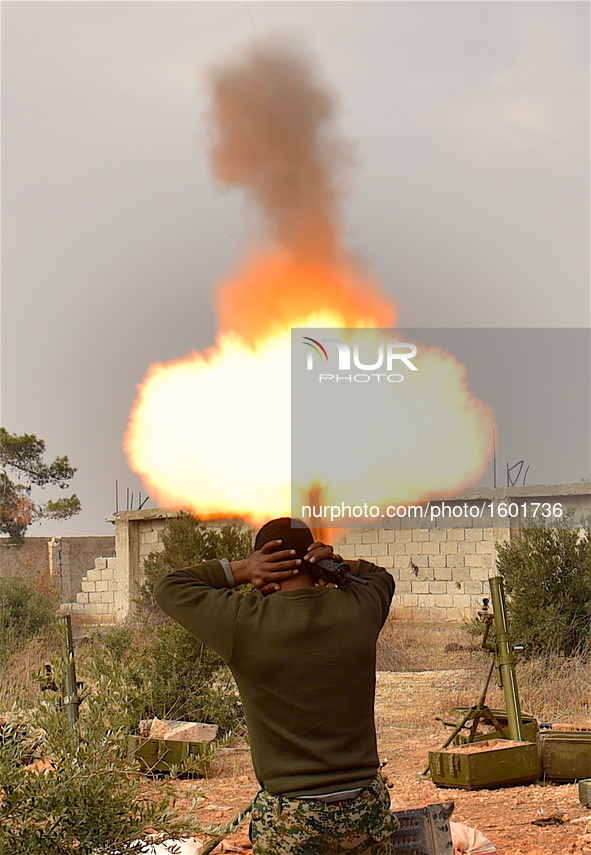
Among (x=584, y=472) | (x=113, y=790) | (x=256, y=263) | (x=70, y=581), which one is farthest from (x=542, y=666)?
(x=70, y=581)

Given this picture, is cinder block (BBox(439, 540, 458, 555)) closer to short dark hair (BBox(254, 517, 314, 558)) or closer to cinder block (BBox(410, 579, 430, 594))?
cinder block (BBox(410, 579, 430, 594))

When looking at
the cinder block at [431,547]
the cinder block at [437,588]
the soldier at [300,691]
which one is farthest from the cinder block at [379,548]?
the soldier at [300,691]

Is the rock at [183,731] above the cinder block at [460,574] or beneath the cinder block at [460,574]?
beneath

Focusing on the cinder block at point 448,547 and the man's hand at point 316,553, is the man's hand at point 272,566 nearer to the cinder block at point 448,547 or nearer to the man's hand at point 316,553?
the man's hand at point 316,553

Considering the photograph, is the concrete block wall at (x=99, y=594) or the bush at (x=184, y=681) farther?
the concrete block wall at (x=99, y=594)

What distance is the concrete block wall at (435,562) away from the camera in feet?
40.3

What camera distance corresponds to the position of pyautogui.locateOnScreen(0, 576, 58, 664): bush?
12.2 m

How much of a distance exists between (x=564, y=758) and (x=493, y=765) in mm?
505

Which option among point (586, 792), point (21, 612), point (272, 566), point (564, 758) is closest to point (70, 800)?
point (272, 566)

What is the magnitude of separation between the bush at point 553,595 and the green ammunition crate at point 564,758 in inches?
131

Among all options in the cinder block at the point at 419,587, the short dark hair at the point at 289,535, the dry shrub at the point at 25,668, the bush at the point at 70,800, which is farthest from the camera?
the cinder block at the point at 419,587

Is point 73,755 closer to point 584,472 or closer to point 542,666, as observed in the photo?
point 542,666

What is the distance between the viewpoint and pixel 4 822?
3.49 metres

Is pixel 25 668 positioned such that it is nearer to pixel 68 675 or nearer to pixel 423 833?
pixel 68 675
